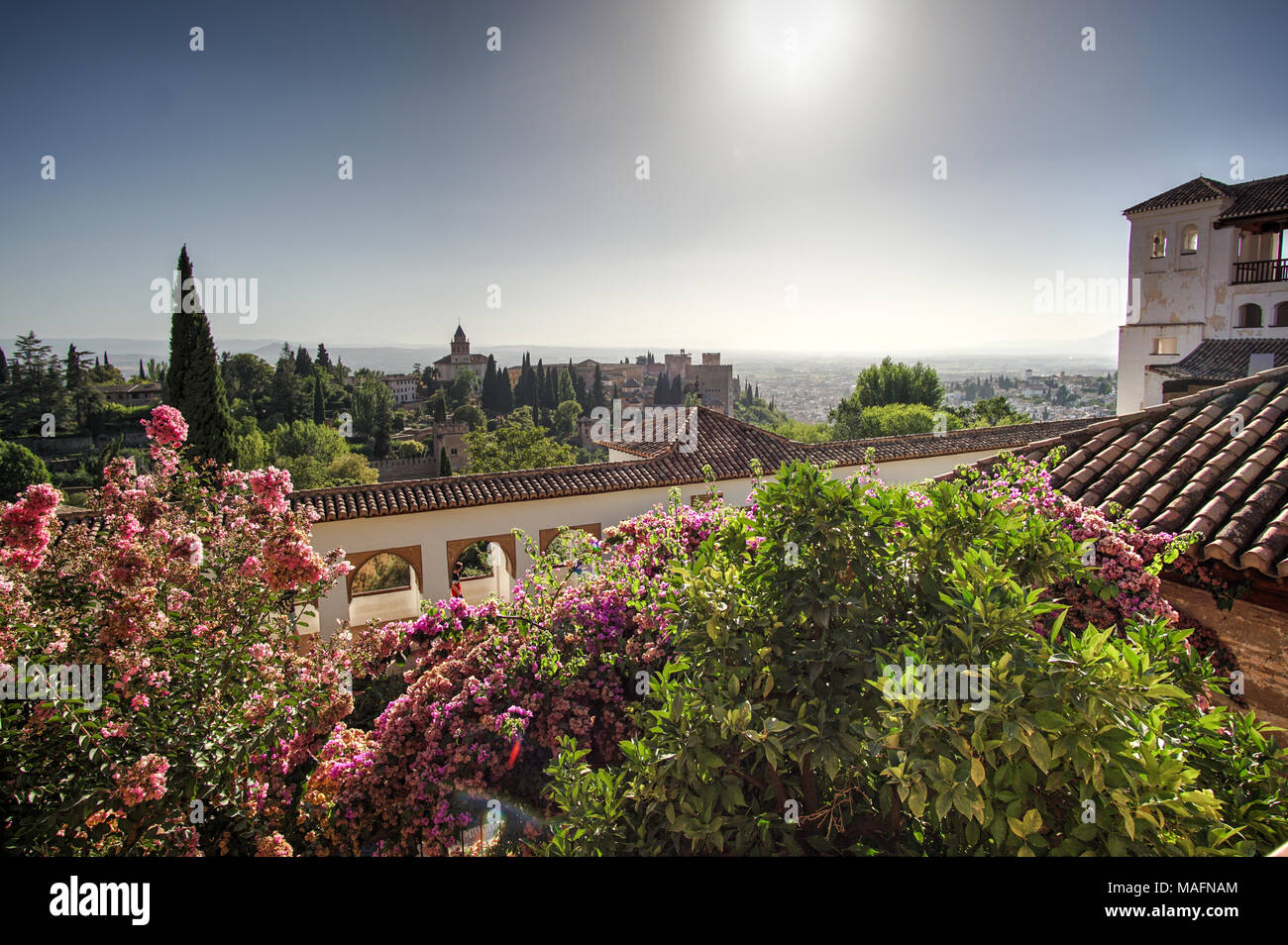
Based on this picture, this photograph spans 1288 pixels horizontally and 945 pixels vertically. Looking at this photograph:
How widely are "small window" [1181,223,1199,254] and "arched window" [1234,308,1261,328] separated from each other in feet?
10.5

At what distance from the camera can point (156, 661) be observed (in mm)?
3002

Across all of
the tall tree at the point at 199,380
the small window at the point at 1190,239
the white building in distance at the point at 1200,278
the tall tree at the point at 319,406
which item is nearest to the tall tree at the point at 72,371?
the tall tree at the point at 319,406

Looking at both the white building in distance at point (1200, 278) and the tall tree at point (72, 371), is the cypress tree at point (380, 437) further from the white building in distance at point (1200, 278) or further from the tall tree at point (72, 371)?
the white building in distance at point (1200, 278)

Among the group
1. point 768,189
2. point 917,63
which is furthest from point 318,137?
point 917,63

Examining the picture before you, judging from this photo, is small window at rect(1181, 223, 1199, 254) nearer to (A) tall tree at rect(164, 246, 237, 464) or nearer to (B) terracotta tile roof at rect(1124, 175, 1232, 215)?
(B) terracotta tile roof at rect(1124, 175, 1232, 215)

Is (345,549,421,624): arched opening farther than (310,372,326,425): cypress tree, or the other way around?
(310,372,326,425): cypress tree

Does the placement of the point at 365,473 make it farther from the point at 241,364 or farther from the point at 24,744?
the point at 24,744

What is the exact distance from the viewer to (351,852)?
12.9ft

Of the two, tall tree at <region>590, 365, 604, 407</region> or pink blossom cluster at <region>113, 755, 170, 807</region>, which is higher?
tall tree at <region>590, 365, 604, 407</region>

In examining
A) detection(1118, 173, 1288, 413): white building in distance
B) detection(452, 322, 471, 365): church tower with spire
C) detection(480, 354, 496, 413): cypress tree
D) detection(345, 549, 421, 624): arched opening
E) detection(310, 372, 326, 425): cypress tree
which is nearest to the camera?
detection(345, 549, 421, 624): arched opening

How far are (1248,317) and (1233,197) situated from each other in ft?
16.4

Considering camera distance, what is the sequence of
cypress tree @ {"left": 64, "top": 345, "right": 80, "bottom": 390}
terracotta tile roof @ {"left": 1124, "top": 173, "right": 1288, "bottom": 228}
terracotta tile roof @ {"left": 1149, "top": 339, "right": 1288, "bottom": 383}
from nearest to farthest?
terracotta tile roof @ {"left": 1149, "top": 339, "right": 1288, "bottom": 383} → terracotta tile roof @ {"left": 1124, "top": 173, "right": 1288, "bottom": 228} → cypress tree @ {"left": 64, "top": 345, "right": 80, "bottom": 390}

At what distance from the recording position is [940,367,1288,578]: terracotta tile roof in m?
3.96

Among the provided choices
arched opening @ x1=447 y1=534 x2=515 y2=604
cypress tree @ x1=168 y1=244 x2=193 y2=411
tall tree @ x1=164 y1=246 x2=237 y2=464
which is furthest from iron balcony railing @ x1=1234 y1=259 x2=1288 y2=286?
cypress tree @ x1=168 y1=244 x2=193 y2=411
